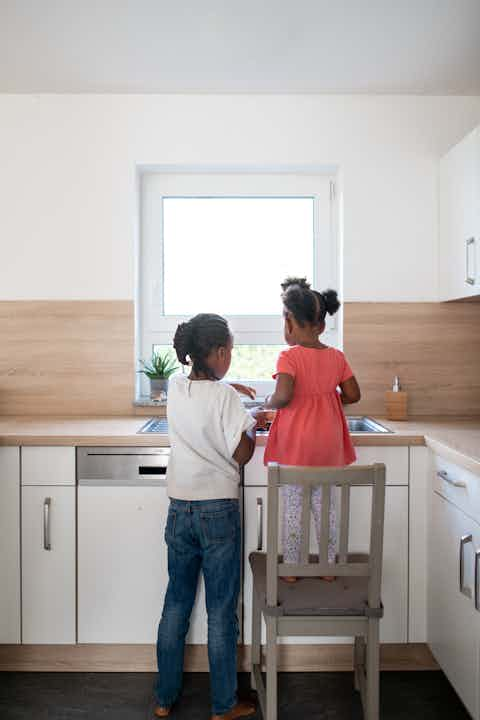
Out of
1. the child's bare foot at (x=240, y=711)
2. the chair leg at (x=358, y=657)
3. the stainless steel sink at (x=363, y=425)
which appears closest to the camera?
the child's bare foot at (x=240, y=711)

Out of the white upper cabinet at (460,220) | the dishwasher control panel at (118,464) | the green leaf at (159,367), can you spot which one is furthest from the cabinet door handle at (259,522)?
the white upper cabinet at (460,220)

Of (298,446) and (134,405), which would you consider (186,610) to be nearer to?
(298,446)

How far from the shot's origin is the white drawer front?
198 centimetres

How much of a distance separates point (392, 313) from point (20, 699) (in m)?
2.16

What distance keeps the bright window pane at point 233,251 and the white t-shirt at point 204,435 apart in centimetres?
116

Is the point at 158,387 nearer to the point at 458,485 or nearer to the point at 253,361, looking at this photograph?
the point at 253,361

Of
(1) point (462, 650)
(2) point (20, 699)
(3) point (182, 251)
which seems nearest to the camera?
(1) point (462, 650)

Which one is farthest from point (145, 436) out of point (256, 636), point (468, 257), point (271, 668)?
point (468, 257)

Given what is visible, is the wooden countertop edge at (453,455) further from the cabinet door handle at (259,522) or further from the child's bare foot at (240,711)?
the child's bare foot at (240,711)

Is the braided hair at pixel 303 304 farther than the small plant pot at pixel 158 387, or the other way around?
the small plant pot at pixel 158 387

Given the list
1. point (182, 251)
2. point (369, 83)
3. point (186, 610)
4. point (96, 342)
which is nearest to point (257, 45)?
point (369, 83)

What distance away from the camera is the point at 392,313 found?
3.03 metres

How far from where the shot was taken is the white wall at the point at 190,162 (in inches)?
118

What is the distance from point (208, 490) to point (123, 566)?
656mm
